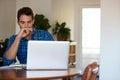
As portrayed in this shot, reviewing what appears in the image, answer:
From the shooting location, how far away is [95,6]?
9.21 meters

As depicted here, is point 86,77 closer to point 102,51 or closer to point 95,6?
point 102,51

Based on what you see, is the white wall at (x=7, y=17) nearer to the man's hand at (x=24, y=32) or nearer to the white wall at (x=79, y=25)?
the white wall at (x=79, y=25)

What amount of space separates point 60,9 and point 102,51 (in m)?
2.87

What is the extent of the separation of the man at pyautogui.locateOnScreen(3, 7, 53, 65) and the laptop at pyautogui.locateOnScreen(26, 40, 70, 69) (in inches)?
11.2

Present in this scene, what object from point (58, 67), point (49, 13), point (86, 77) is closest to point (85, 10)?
point (49, 13)

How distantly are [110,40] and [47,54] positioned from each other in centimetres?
402

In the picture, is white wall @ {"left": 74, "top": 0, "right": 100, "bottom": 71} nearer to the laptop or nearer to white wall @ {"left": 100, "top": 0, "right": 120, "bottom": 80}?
white wall @ {"left": 100, "top": 0, "right": 120, "bottom": 80}

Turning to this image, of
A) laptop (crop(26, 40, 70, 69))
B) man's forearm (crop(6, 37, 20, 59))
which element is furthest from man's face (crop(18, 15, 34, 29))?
laptop (crop(26, 40, 70, 69))

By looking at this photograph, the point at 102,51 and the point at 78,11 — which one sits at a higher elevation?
the point at 78,11

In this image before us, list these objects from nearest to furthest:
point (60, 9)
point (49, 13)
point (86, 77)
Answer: point (86, 77) → point (49, 13) → point (60, 9)

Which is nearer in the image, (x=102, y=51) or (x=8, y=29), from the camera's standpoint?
(x=102, y=51)

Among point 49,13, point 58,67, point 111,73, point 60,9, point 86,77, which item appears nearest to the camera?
point 86,77

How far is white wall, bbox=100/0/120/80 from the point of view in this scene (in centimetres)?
627

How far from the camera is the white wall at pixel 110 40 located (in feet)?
20.6
